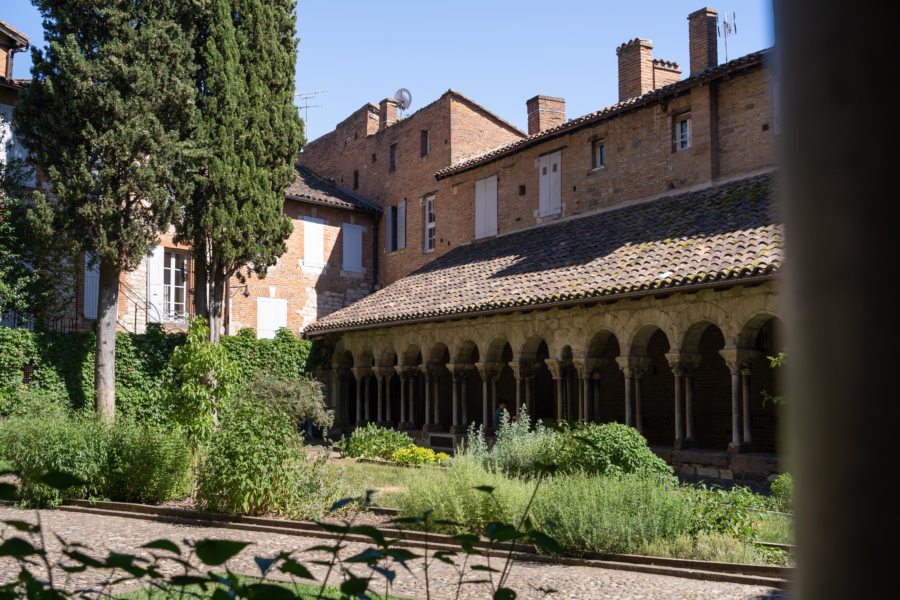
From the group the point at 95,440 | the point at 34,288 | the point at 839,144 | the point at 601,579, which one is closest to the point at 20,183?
the point at 34,288

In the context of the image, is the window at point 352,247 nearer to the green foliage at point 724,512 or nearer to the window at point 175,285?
the window at point 175,285

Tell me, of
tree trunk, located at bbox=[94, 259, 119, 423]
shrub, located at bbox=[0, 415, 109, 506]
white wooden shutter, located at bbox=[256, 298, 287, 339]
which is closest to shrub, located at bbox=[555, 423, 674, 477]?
shrub, located at bbox=[0, 415, 109, 506]

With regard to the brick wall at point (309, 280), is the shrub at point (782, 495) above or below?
below

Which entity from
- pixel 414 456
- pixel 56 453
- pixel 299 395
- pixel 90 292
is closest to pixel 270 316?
pixel 90 292

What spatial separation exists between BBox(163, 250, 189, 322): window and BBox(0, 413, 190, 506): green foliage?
1172cm

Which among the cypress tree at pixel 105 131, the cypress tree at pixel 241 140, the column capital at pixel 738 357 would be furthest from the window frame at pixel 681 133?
the cypress tree at pixel 105 131

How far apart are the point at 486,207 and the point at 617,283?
9824mm

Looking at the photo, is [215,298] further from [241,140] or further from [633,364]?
[633,364]

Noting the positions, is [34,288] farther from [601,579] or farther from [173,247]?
[601,579]

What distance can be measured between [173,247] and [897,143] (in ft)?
80.2

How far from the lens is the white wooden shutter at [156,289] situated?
2300cm

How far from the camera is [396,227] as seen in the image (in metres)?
29.0

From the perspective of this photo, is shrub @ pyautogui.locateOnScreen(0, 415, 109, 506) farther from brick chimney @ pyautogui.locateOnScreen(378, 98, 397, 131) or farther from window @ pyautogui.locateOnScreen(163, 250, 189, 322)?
brick chimney @ pyautogui.locateOnScreen(378, 98, 397, 131)

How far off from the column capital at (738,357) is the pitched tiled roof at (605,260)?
1.22 meters
